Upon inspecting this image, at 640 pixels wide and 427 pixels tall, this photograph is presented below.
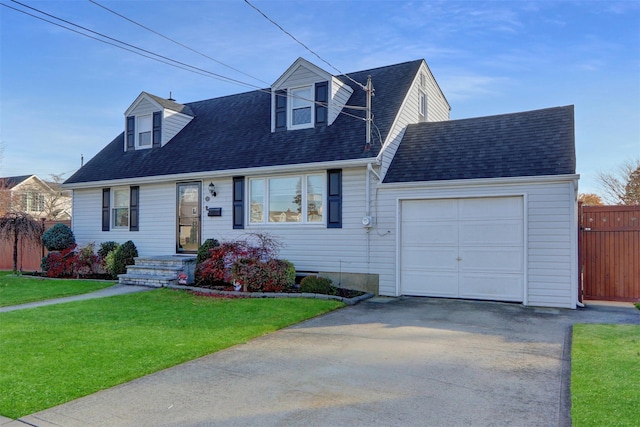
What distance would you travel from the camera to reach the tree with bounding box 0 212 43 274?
14.6 meters

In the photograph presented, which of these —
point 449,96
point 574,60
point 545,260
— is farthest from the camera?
point 449,96

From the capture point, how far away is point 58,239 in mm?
14281

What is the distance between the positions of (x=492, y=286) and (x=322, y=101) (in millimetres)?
6788

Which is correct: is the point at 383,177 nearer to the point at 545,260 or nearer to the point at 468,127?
the point at 468,127

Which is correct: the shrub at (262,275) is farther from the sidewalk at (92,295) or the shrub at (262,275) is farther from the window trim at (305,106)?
the window trim at (305,106)

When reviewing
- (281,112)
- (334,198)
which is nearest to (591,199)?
(334,198)

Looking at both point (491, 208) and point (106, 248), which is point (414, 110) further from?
point (106, 248)

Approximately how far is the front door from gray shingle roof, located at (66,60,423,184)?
656 mm

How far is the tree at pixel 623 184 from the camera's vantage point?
19.5 meters

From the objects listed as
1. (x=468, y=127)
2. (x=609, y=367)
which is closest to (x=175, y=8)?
(x=468, y=127)

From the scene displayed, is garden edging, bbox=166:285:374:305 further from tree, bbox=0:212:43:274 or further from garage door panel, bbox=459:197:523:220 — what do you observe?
tree, bbox=0:212:43:274

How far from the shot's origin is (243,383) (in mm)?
4426

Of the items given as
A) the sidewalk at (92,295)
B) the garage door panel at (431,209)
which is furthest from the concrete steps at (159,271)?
the garage door panel at (431,209)

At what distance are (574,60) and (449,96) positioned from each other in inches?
226
